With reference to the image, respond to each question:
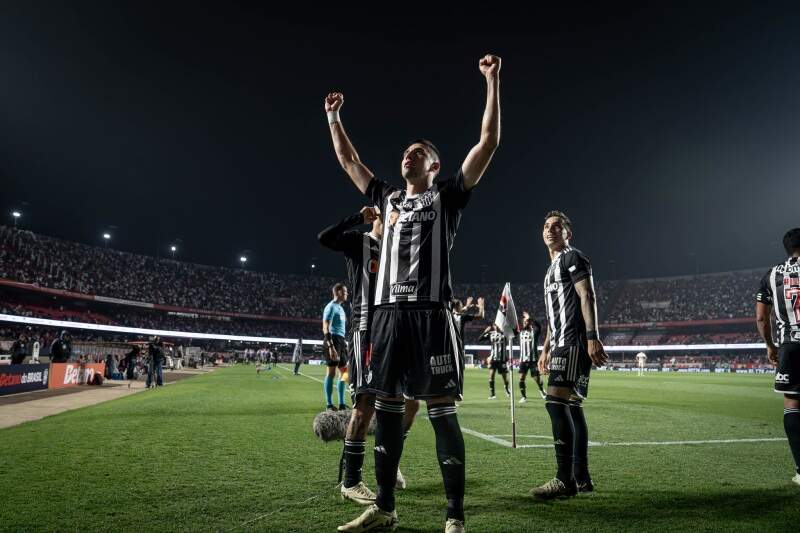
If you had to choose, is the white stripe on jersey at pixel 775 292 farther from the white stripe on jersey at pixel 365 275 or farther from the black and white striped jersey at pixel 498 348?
the black and white striped jersey at pixel 498 348

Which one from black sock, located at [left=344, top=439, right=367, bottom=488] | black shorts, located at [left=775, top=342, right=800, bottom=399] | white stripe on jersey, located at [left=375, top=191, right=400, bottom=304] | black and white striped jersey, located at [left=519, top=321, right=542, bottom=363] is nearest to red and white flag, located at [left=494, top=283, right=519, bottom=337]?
black shorts, located at [left=775, top=342, right=800, bottom=399]

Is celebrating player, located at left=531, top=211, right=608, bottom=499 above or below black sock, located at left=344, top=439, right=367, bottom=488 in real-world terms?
above

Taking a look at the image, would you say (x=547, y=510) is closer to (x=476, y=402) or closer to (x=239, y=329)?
(x=476, y=402)

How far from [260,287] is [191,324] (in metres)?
14.4

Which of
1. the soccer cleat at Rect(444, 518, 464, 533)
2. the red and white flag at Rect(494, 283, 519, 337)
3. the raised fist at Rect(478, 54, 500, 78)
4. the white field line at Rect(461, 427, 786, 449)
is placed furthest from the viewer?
the red and white flag at Rect(494, 283, 519, 337)

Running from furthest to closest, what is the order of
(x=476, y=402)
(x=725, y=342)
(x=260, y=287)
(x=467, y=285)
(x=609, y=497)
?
(x=467, y=285), (x=260, y=287), (x=725, y=342), (x=476, y=402), (x=609, y=497)

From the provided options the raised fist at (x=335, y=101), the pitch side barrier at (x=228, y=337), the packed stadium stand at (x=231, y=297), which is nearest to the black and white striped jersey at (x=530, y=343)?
the raised fist at (x=335, y=101)

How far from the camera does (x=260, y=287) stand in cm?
8644

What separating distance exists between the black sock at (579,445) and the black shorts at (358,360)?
2.00 meters

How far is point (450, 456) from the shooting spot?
3100 mm

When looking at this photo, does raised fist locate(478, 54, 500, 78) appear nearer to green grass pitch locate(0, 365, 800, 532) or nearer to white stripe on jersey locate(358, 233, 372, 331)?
white stripe on jersey locate(358, 233, 372, 331)

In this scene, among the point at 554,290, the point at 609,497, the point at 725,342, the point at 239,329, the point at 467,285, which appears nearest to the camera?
the point at 609,497

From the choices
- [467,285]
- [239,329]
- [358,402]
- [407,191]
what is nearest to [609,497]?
[358,402]

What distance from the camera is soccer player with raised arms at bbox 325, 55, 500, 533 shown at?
3140mm
